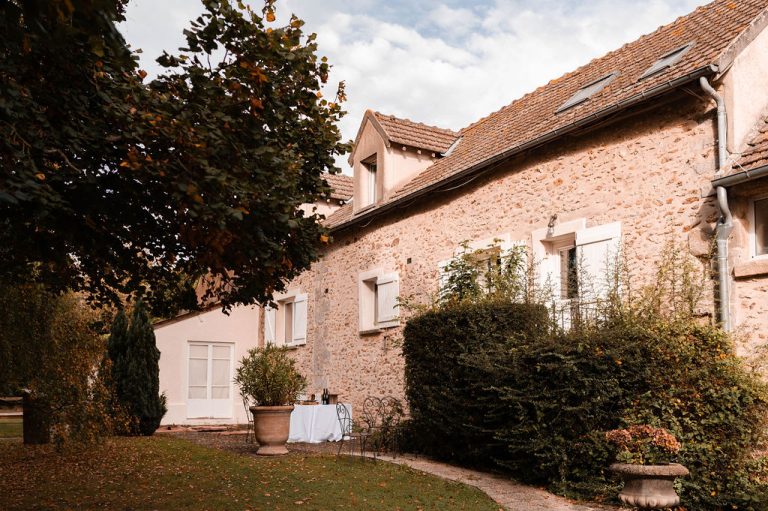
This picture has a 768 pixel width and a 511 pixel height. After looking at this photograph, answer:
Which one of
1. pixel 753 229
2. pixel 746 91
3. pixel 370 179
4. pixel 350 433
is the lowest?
pixel 350 433

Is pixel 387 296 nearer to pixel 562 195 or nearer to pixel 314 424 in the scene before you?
pixel 314 424

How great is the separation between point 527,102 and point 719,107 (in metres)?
5.54

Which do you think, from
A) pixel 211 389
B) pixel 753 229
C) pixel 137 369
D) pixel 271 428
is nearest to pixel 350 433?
pixel 271 428

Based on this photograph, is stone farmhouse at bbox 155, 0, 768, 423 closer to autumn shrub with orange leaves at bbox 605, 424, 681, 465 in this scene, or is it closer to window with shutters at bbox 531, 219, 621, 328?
window with shutters at bbox 531, 219, 621, 328

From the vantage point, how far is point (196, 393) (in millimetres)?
17344

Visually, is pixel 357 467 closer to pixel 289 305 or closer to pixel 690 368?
pixel 690 368

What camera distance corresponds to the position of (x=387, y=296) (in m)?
13.1

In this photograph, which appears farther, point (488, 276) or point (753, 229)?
point (488, 276)

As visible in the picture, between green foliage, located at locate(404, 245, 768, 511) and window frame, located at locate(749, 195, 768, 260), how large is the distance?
2.04ft

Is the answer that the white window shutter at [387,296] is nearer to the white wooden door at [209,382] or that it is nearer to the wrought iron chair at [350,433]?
the wrought iron chair at [350,433]

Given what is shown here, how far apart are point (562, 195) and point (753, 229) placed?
2.67 m

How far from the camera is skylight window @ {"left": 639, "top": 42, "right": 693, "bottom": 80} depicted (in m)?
9.20

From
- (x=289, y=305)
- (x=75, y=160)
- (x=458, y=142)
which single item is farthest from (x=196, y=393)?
(x=75, y=160)

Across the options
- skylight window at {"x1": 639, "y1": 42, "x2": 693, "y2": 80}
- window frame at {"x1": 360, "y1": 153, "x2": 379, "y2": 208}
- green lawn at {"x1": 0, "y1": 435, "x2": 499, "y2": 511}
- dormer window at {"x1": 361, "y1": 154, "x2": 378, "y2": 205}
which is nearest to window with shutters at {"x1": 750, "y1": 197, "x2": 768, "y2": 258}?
skylight window at {"x1": 639, "y1": 42, "x2": 693, "y2": 80}
